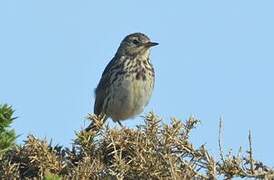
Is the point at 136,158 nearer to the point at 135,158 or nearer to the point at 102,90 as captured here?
the point at 135,158

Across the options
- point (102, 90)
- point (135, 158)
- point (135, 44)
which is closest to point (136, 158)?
point (135, 158)

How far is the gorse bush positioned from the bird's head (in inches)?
299

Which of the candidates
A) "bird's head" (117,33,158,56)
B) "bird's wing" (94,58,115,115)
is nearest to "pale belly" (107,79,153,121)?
"bird's wing" (94,58,115,115)

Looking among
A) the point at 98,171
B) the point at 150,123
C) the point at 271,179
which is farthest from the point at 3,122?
the point at 271,179

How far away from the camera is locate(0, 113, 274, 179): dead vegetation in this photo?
472 centimetres

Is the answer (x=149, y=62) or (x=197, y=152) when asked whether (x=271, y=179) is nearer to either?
(x=197, y=152)

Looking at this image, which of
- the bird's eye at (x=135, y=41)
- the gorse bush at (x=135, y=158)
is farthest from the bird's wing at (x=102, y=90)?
the gorse bush at (x=135, y=158)

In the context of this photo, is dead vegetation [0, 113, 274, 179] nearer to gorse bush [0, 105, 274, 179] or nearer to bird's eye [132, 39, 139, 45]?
gorse bush [0, 105, 274, 179]

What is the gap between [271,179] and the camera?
15.4 ft

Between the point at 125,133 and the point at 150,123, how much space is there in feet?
1.58

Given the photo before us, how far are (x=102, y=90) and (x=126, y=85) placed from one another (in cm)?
73

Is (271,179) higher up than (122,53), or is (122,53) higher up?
(122,53)

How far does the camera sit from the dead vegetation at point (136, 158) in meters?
4.72

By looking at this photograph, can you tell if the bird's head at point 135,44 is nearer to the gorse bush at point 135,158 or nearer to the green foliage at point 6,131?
the gorse bush at point 135,158
